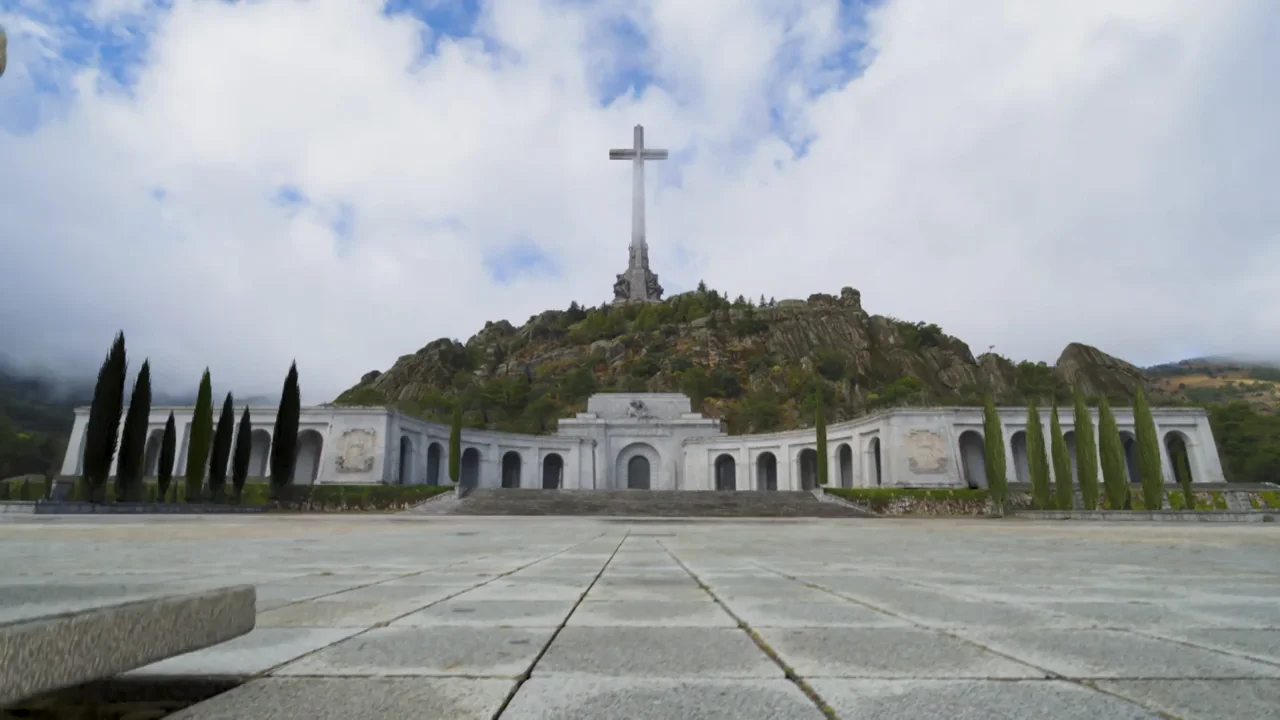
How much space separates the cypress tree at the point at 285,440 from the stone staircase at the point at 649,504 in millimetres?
7172

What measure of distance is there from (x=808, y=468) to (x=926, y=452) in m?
8.75

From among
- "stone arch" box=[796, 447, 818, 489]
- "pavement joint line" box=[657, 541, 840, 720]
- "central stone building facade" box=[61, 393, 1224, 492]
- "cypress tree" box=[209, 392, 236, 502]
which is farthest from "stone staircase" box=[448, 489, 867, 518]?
"pavement joint line" box=[657, 541, 840, 720]

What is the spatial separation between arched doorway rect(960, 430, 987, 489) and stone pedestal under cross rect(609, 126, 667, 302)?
51.8 metres

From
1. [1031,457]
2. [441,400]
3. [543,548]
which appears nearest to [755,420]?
[441,400]

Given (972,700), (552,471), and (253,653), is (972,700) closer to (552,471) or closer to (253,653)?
(253,653)

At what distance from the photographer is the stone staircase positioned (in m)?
30.8

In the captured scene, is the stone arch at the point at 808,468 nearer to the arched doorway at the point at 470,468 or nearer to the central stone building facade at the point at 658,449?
the central stone building facade at the point at 658,449

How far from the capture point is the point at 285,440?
101 ft

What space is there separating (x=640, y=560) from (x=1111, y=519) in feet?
70.3

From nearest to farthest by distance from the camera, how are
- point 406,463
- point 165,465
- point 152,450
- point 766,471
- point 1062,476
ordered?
point 1062,476 < point 165,465 < point 406,463 < point 152,450 < point 766,471

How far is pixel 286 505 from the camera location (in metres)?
30.5

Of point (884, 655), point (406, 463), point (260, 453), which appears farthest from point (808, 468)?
point (884, 655)

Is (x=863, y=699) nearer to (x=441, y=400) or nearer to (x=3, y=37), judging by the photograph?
(x=3, y=37)

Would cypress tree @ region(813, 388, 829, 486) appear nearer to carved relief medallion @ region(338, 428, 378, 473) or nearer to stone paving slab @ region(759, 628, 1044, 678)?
carved relief medallion @ region(338, 428, 378, 473)
